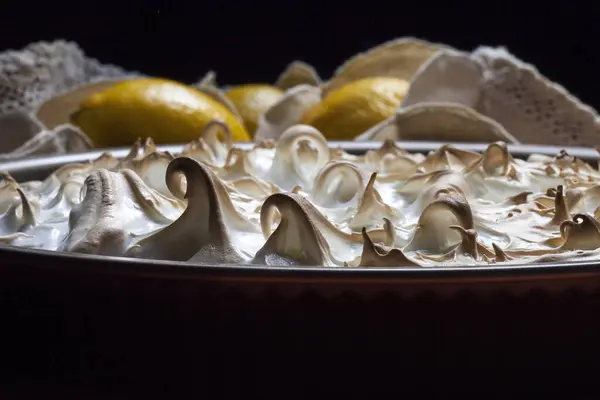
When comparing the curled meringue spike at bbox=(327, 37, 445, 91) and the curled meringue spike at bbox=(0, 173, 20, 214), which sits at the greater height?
the curled meringue spike at bbox=(327, 37, 445, 91)

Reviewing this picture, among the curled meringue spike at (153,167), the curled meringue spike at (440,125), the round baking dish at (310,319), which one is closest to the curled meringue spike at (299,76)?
the curled meringue spike at (440,125)

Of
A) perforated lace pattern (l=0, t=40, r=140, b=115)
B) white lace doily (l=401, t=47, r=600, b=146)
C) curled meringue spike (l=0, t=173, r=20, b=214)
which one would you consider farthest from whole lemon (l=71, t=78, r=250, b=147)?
curled meringue spike (l=0, t=173, r=20, b=214)

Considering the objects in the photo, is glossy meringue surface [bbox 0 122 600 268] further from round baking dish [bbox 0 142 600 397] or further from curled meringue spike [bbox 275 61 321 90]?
curled meringue spike [bbox 275 61 321 90]

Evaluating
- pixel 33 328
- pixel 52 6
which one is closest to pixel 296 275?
pixel 33 328

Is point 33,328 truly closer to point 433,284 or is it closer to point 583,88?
point 433,284

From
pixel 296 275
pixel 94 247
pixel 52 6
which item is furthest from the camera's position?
pixel 52 6
